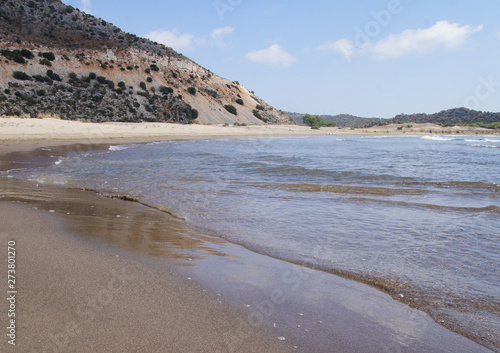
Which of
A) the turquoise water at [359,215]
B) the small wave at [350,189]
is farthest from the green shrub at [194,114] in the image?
the small wave at [350,189]

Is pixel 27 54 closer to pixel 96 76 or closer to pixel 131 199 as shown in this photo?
pixel 96 76

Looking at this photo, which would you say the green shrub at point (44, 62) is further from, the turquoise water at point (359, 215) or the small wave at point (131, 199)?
the small wave at point (131, 199)

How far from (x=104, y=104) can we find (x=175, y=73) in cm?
1972

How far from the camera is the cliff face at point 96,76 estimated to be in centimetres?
4306

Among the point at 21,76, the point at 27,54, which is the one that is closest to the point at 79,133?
the point at 21,76

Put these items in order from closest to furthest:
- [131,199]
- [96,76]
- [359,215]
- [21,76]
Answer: [359,215] → [131,199] → [21,76] → [96,76]

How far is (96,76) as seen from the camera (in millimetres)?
50531

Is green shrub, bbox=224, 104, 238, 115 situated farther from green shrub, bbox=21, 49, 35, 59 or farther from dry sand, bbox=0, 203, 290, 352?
dry sand, bbox=0, 203, 290, 352

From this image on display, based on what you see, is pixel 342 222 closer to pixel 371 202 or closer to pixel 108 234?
pixel 371 202

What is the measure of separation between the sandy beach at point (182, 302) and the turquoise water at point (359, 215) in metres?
0.46

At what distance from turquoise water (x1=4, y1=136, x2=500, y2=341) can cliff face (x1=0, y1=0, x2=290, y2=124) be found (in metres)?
33.7

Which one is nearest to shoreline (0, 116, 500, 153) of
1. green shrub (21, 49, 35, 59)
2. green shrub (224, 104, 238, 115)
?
green shrub (224, 104, 238, 115)

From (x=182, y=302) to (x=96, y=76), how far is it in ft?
177

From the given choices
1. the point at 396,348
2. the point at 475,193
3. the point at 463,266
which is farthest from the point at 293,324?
the point at 475,193
